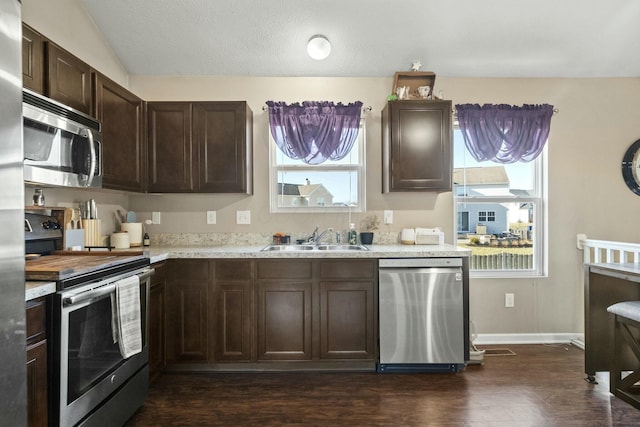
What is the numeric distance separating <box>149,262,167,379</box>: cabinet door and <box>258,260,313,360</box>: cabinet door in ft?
2.31

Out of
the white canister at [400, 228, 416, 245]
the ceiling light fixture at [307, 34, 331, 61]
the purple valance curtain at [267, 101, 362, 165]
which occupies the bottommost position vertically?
the white canister at [400, 228, 416, 245]

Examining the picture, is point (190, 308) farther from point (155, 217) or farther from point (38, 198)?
point (38, 198)

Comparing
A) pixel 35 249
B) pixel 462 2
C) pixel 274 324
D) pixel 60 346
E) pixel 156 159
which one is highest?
pixel 462 2

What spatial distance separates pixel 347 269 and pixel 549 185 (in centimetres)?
217

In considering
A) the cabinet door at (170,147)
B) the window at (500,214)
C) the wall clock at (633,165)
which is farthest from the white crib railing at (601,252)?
the cabinet door at (170,147)

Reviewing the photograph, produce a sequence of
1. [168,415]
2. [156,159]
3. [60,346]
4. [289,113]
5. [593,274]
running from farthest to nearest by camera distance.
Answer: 1. [289,113]
2. [156,159]
3. [593,274]
4. [168,415]
5. [60,346]

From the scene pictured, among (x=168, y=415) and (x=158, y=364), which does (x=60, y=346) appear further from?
(x=158, y=364)

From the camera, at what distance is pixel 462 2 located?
2865mm

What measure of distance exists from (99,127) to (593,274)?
3.51m

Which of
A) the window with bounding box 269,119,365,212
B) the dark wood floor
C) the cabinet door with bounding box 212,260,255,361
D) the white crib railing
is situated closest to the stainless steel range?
the dark wood floor

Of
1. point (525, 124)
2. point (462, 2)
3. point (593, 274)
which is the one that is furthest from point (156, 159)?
point (593, 274)

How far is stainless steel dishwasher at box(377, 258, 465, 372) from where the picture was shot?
2842 millimetres

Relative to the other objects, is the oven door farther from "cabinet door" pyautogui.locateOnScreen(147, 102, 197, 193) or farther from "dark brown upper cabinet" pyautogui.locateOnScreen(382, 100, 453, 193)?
"dark brown upper cabinet" pyautogui.locateOnScreen(382, 100, 453, 193)

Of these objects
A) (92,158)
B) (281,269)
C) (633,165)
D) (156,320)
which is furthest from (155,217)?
(633,165)
